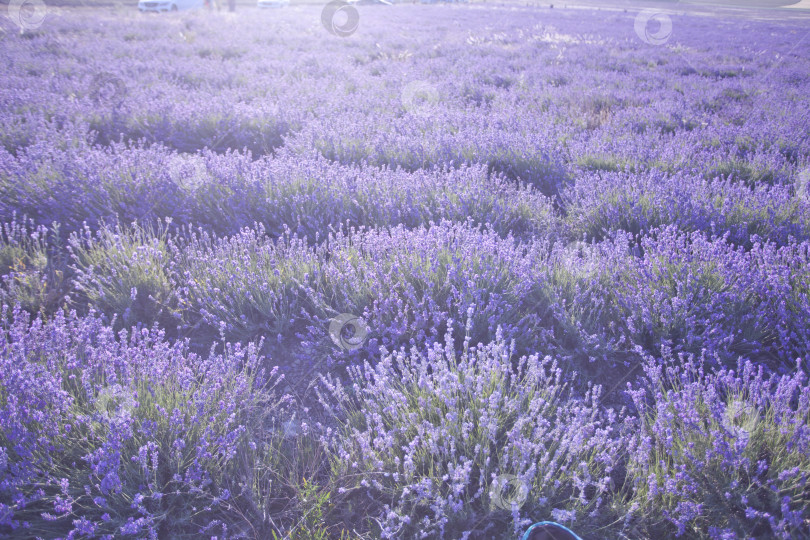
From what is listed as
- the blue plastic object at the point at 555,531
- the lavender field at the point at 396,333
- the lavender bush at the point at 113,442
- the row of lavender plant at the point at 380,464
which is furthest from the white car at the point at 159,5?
the blue plastic object at the point at 555,531

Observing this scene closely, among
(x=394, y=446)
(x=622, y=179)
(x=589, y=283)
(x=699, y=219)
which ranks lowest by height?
(x=394, y=446)

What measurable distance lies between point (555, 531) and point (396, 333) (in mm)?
1177

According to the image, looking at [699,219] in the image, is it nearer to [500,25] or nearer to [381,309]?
[381,309]

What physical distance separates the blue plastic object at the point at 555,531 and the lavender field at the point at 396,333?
62mm

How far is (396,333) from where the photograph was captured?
2367 mm

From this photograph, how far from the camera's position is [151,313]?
2643mm

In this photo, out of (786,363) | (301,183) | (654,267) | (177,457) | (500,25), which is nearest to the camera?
(177,457)

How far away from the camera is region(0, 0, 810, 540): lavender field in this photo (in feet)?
5.25

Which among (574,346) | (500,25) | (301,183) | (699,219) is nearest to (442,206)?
(301,183)

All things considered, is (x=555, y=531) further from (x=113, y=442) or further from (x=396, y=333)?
(x=113, y=442)

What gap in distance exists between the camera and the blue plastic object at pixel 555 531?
1413mm

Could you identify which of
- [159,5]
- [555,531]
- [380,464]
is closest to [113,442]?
[380,464]

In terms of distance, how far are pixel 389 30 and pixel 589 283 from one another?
17.0 metres

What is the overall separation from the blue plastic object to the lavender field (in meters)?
0.06
